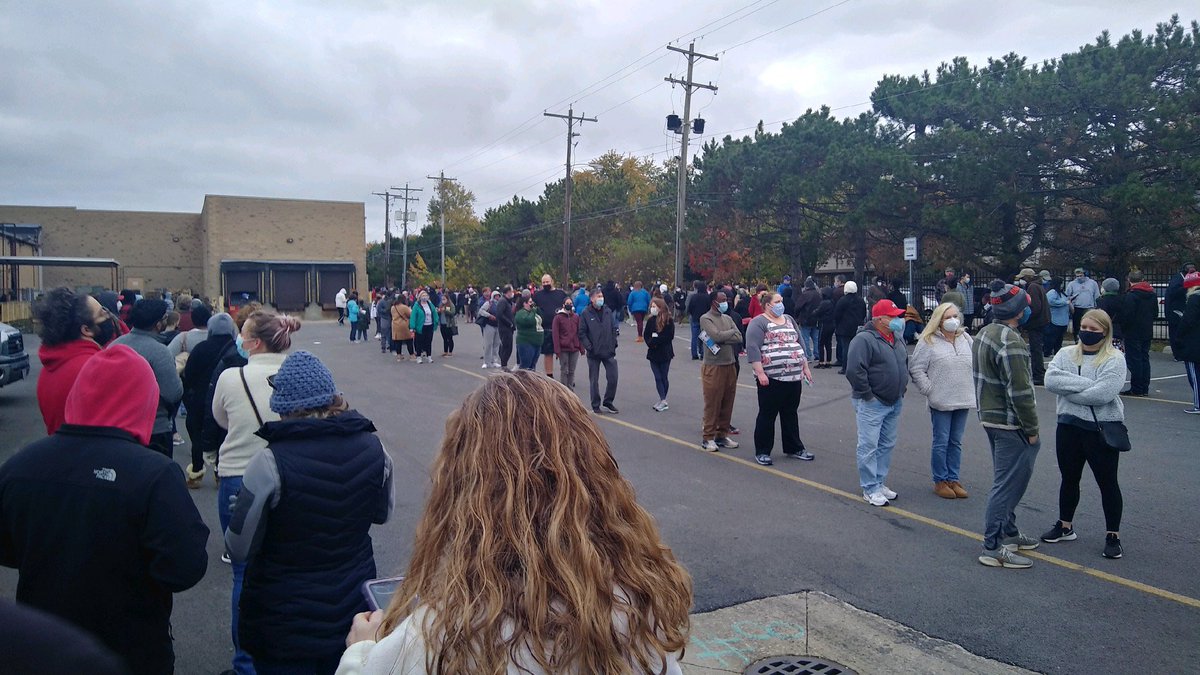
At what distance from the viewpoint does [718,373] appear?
9.62 meters

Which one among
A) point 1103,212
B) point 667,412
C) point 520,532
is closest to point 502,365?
point 667,412

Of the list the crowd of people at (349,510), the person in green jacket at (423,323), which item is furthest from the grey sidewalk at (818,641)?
the person in green jacket at (423,323)

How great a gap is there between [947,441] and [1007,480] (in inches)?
73.1

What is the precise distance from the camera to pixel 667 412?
12.7 meters

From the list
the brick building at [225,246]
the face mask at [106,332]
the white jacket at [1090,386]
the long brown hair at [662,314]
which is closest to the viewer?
the face mask at [106,332]

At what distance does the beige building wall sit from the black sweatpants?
48161mm

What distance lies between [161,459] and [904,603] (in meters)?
4.40

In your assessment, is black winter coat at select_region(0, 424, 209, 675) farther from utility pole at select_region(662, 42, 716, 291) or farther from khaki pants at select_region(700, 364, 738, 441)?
utility pole at select_region(662, 42, 716, 291)

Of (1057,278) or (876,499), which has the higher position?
(1057,278)

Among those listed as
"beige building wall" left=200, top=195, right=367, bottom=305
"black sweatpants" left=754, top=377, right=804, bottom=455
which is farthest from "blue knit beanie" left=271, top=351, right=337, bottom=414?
"beige building wall" left=200, top=195, right=367, bottom=305

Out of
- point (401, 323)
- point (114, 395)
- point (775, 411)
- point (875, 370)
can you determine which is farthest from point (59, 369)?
point (401, 323)

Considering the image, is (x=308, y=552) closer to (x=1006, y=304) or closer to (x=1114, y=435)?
(x=1006, y=304)

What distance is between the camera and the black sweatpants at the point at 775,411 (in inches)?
346

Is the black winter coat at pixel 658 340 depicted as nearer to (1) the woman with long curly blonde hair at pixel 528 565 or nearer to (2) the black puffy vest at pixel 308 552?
(2) the black puffy vest at pixel 308 552
